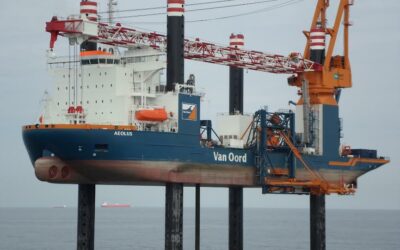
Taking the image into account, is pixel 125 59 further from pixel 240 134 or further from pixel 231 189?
pixel 231 189

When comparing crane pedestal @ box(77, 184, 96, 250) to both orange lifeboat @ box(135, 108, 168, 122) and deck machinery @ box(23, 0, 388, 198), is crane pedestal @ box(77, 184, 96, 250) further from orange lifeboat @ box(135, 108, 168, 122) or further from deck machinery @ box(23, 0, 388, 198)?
orange lifeboat @ box(135, 108, 168, 122)

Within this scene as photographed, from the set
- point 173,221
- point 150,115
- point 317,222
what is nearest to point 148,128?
point 150,115

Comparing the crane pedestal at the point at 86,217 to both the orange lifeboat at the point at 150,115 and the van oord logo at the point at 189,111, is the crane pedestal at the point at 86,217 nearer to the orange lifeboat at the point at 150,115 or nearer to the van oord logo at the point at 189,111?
the orange lifeboat at the point at 150,115

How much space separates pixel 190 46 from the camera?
6625 cm

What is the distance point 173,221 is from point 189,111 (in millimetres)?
6803

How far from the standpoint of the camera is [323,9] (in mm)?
75812

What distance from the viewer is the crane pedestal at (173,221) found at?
61125 millimetres

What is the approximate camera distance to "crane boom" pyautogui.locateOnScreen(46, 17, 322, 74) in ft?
198

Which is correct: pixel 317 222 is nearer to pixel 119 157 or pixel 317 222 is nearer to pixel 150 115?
pixel 150 115

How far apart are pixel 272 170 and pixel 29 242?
63.3 m

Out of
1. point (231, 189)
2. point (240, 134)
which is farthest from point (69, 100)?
point (231, 189)

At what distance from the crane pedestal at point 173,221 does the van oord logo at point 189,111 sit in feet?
13.6

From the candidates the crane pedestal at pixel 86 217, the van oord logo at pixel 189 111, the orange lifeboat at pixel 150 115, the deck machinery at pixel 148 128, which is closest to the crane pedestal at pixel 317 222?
the deck machinery at pixel 148 128

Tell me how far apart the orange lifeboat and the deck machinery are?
0.06 m
